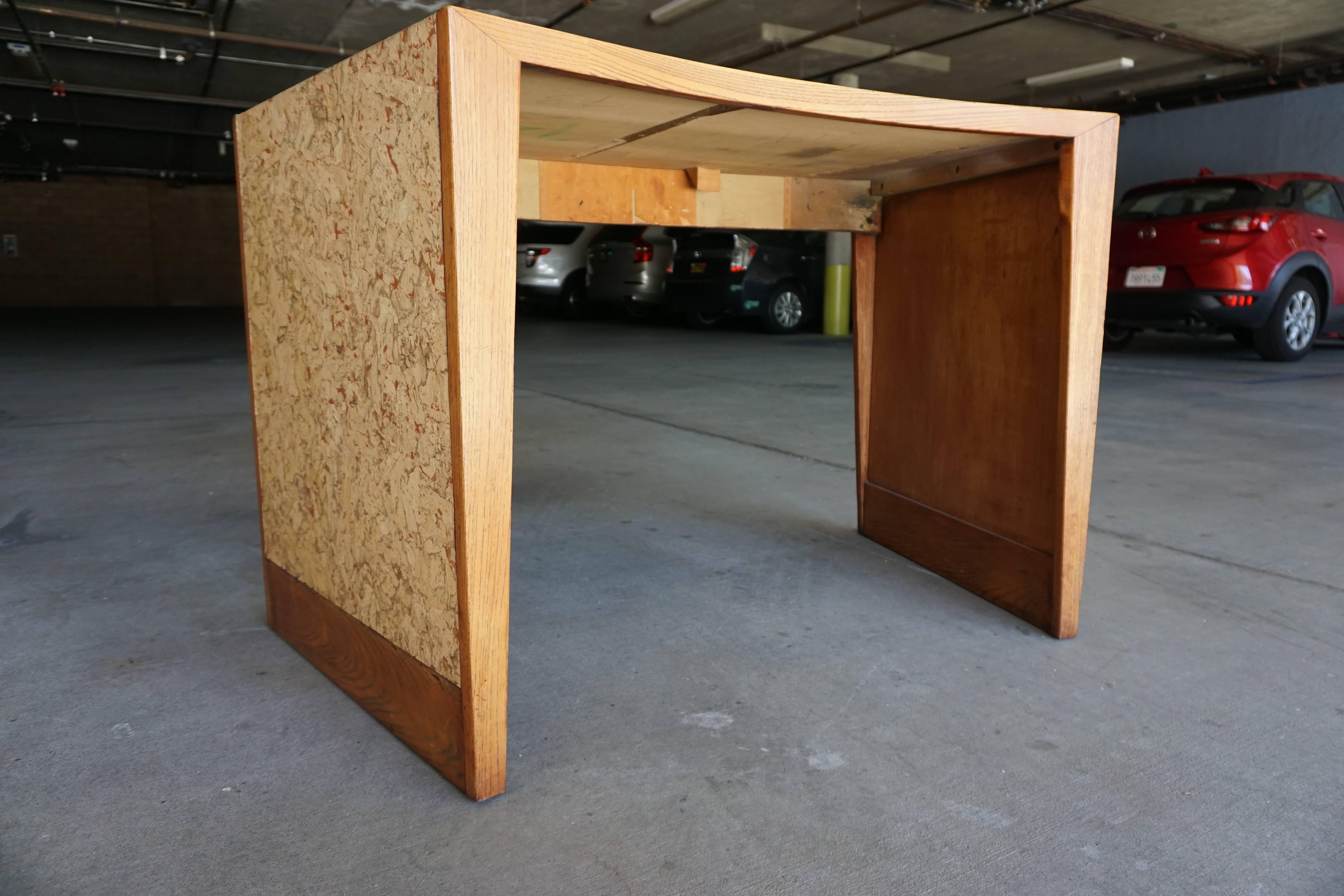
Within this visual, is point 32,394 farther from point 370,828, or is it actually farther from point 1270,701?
point 1270,701

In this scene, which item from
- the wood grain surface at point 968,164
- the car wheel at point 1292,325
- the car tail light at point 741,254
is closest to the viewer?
the wood grain surface at point 968,164

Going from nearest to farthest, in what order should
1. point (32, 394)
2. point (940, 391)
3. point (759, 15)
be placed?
point (940, 391) < point (32, 394) < point (759, 15)

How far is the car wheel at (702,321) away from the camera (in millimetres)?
10414

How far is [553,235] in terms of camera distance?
11.5 metres

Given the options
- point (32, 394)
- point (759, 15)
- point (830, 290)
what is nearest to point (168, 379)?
point (32, 394)

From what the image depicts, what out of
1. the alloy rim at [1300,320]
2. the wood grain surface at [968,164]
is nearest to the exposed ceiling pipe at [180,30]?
the wood grain surface at [968,164]

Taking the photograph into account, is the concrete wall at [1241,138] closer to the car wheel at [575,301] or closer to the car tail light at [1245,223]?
the car tail light at [1245,223]

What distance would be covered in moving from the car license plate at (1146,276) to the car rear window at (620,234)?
16.7 ft

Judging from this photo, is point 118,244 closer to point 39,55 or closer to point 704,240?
point 39,55

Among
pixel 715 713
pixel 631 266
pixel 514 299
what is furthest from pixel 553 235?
pixel 514 299

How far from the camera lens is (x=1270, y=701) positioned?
4.82ft

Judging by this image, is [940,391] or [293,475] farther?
[940,391]

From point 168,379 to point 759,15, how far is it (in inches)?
229

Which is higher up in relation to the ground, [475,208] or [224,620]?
[475,208]
